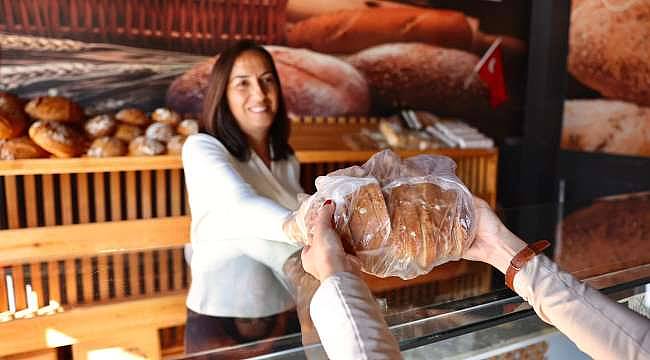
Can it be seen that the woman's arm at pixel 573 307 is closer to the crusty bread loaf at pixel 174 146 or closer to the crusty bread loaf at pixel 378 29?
the crusty bread loaf at pixel 174 146

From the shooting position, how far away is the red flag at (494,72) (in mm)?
3070

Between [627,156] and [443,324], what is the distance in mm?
2580

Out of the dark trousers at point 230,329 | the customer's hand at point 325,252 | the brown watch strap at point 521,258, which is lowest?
the dark trousers at point 230,329

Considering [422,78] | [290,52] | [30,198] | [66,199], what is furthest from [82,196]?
[422,78]

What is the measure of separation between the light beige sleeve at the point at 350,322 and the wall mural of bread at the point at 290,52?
179cm

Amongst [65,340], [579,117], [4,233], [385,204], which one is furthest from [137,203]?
[579,117]

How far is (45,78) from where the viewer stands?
6.82ft

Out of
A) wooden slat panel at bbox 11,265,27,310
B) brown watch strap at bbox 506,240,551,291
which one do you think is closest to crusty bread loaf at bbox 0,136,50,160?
wooden slat panel at bbox 11,265,27,310

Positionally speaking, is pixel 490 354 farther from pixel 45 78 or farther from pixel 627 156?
pixel 627 156

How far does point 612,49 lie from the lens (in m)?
2.73

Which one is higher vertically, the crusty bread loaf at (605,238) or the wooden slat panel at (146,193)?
the crusty bread loaf at (605,238)

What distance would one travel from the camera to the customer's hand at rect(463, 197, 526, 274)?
65 centimetres

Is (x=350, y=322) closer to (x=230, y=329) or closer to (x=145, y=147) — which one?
(x=230, y=329)

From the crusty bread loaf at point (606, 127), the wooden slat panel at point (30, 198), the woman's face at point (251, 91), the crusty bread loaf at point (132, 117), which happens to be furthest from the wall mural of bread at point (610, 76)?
the wooden slat panel at point (30, 198)
